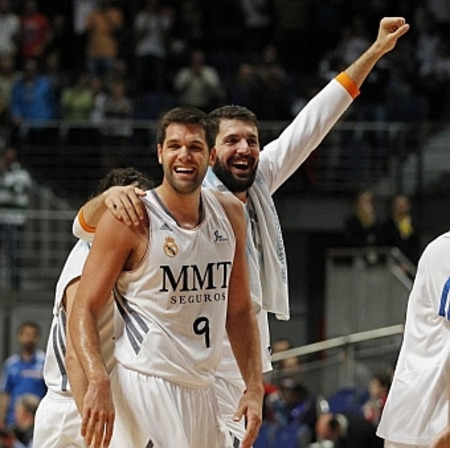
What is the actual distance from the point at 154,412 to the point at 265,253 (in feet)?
4.61

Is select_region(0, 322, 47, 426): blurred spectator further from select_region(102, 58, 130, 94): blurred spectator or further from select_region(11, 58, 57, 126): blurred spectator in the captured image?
select_region(102, 58, 130, 94): blurred spectator

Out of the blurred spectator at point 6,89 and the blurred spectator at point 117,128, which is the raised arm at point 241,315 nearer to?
the blurred spectator at point 117,128

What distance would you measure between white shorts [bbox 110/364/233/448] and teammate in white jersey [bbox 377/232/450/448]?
0.99 metres

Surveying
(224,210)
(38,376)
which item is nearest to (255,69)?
(38,376)

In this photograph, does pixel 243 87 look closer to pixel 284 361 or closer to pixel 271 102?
pixel 271 102

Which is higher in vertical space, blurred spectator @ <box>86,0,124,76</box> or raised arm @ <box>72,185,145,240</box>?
blurred spectator @ <box>86,0,124,76</box>

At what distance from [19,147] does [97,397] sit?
11.8 m

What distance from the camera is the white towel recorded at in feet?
21.4

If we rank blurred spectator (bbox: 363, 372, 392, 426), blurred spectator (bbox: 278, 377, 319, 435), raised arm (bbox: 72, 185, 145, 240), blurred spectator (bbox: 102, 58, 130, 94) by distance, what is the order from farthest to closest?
blurred spectator (bbox: 102, 58, 130, 94) → blurred spectator (bbox: 278, 377, 319, 435) → blurred spectator (bbox: 363, 372, 392, 426) → raised arm (bbox: 72, 185, 145, 240)

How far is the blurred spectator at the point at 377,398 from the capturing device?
10.2 metres

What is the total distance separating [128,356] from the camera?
17.9ft

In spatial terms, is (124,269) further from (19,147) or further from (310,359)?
(19,147)

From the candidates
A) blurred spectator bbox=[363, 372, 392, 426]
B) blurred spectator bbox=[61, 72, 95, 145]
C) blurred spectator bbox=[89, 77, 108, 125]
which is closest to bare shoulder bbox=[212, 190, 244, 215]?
blurred spectator bbox=[363, 372, 392, 426]

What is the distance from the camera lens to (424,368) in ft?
19.3
